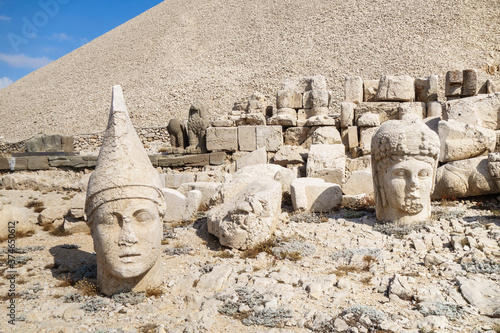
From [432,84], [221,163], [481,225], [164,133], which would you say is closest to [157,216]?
[481,225]

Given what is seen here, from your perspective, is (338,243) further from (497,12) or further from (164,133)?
(497,12)

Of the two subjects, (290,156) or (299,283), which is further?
(290,156)

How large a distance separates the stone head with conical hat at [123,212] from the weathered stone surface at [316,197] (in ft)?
10.0

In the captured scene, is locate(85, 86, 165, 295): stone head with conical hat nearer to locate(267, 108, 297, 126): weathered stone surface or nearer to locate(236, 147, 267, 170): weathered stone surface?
locate(236, 147, 267, 170): weathered stone surface

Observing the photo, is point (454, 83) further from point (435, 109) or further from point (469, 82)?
point (435, 109)

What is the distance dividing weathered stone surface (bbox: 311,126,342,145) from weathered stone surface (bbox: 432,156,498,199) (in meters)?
3.25

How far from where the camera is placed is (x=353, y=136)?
32.0 feet

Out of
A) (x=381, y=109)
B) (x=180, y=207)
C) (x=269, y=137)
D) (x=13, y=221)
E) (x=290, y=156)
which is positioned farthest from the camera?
(x=269, y=137)

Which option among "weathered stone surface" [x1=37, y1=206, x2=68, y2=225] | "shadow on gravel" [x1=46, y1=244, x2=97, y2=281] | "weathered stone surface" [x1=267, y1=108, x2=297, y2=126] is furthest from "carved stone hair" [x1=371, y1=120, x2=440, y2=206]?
"weathered stone surface" [x1=37, y1=206, x2=68, y2=225]

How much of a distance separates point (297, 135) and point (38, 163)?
7.45m

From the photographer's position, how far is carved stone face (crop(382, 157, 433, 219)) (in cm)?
510

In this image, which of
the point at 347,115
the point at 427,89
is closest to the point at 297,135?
the point at 347,115

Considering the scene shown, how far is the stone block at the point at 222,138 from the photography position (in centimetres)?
1044

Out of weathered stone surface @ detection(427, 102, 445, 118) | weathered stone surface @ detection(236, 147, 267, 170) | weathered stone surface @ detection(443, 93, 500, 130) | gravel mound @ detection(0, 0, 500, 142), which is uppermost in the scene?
gravel mound @ detection(0, 0, 500, 142)
